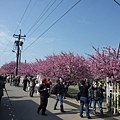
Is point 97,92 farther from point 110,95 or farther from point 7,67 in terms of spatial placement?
point 7,67

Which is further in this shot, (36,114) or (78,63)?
(78,63)

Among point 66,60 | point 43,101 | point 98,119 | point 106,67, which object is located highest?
point 66,60

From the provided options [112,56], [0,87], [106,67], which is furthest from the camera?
[112,56]

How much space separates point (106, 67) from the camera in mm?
15219

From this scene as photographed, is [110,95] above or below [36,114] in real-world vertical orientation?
above

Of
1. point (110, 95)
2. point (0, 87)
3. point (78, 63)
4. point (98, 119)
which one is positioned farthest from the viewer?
point (78, 63)

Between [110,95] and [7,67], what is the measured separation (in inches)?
2968

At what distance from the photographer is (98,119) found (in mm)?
9367

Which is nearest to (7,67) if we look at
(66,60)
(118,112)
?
(66,60)

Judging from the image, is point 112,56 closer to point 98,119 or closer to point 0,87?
point 98,119

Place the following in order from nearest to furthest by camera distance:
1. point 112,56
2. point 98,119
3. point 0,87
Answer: point 98,119
point 0,87
point 112,56

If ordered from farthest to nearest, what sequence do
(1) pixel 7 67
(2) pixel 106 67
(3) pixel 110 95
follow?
(1) pixel 7 67, (2) pixel 106 67, (3) pixel 110 95

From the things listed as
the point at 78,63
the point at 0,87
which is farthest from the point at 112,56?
the point at 78,63

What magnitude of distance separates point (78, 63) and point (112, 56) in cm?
1132
